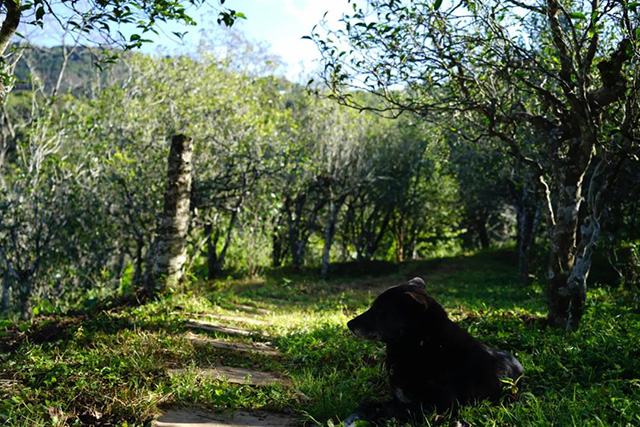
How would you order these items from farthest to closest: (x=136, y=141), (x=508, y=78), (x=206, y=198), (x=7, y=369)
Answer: (x=136, y=141), (x=206, y=198), (x=508, y=78), (x=7, y=369)

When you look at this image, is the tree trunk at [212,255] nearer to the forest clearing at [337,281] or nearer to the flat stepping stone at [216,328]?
the forest clearing at [337,281]

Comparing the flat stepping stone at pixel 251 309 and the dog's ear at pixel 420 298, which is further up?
the dog's ear at pixel 420 298

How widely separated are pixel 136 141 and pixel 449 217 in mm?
19381

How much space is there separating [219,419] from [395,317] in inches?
76.4

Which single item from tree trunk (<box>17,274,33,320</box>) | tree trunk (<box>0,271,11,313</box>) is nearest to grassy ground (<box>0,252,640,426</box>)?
tree trunk (<box>17,274,33,320</box>)

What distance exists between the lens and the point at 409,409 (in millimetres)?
4398

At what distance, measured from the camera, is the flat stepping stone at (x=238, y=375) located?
A: 5691 millimetres

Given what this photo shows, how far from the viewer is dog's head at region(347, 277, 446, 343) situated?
14.3 ft

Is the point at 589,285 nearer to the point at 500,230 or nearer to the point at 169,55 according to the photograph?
the point at 500,230

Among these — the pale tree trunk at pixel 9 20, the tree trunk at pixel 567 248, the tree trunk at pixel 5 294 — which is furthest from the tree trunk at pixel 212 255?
the pale tree trunk at pixel 9 20

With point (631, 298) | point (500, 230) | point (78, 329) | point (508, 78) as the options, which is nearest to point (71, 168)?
point (78, 329)

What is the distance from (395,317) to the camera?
4383mm

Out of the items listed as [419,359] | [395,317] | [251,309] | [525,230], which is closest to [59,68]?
[251,309]

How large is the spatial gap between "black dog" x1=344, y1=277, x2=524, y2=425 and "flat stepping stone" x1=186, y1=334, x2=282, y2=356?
121 inches
